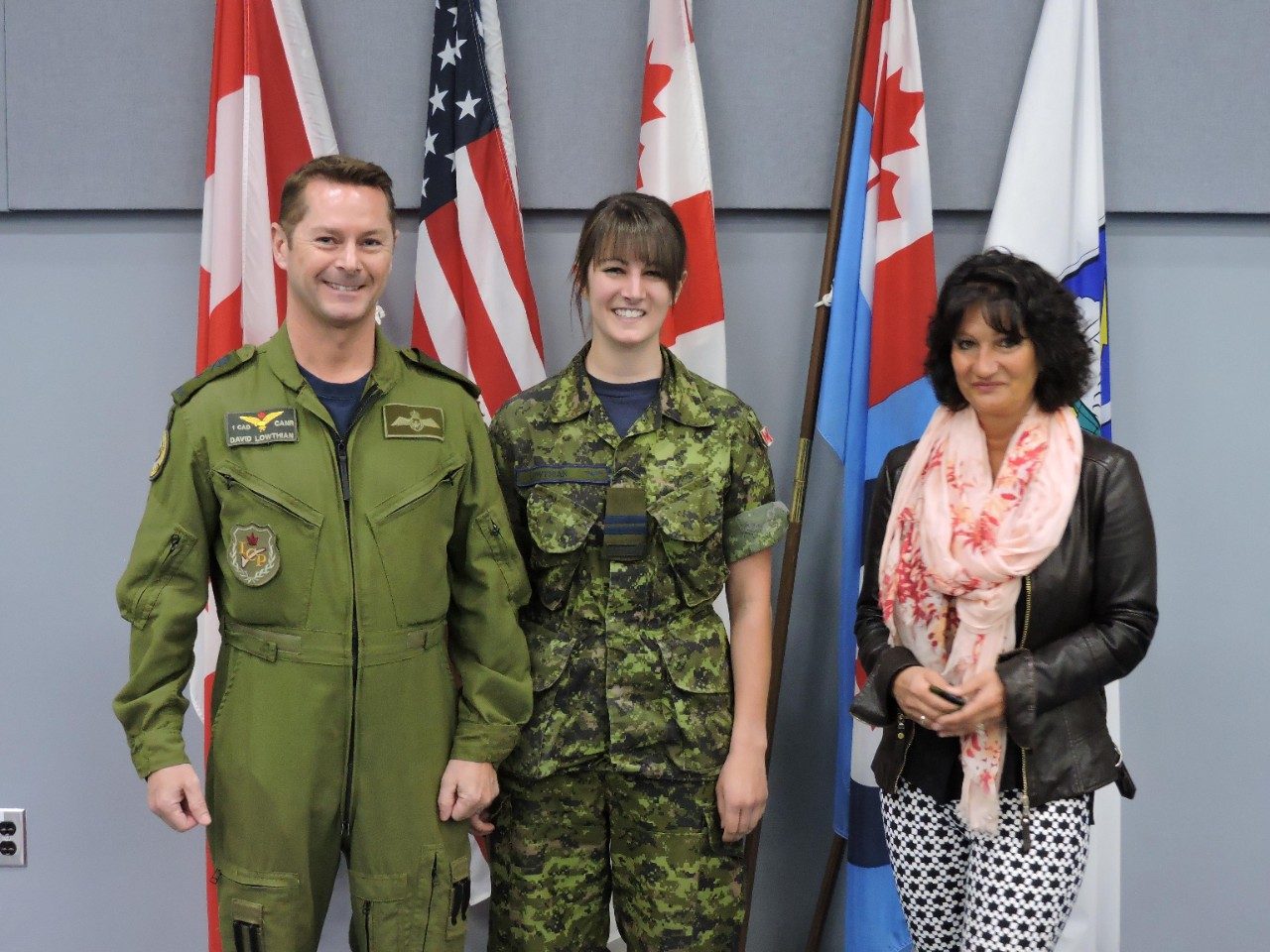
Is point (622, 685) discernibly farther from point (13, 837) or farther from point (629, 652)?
point (13, 837)

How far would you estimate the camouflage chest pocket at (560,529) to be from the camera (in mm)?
1602

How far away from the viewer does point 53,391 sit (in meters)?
2.28

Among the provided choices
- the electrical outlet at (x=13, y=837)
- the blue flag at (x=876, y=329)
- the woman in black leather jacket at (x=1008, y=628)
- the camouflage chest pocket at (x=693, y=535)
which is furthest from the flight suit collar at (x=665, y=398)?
the electrical outlet at (x=13, y=837)

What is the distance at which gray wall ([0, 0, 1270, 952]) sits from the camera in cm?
220

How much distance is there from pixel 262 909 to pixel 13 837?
1.21 metres

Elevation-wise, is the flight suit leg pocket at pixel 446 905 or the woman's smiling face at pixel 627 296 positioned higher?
the woman's smiling face at pixel 627 296

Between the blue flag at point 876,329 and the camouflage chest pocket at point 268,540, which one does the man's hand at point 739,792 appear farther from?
the camouflage chest pocket at point 268,540

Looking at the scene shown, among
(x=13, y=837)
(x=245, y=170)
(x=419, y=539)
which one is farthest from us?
(x=13, y=837)

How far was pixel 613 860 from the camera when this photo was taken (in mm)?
1653

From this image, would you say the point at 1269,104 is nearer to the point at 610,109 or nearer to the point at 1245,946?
the point at 610,109

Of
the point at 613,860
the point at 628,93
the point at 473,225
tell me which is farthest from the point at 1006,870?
the point at 628,93

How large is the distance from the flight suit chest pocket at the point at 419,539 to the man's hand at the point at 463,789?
0.72ft

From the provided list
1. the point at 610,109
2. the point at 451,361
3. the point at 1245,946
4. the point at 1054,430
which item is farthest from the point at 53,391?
the point at 1245,946

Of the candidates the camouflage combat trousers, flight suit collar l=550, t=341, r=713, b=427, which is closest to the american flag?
flight suit collar l=550, t=341, r=713, b=427
